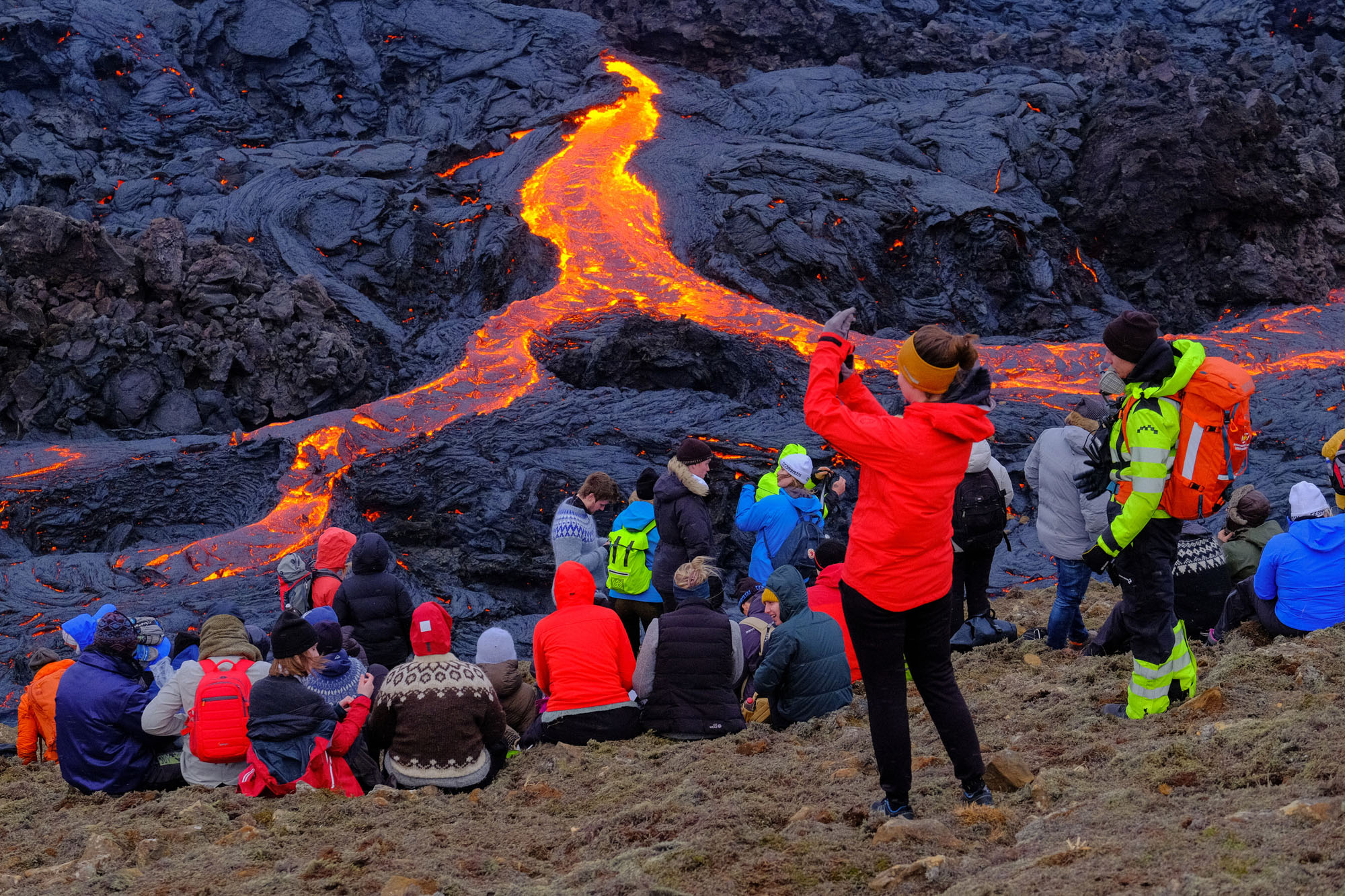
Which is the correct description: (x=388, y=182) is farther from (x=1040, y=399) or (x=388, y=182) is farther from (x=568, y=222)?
(x=1040, y=399)

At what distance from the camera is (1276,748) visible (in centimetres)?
455

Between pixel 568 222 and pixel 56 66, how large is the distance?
14697 millimetres

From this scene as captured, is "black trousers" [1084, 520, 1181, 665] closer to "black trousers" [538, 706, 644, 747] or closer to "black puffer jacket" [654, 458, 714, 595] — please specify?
"black trousers" [538, 706, 644, 747]

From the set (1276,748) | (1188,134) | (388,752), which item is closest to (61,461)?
(388,752)

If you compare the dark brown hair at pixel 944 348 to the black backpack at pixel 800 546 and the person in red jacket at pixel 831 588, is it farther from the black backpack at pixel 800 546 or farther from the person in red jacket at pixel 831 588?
the black backpack at pixel 800 546

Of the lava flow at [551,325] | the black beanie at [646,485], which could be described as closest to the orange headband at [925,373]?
the black beanie at [646,485]

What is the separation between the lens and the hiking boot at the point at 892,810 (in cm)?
464

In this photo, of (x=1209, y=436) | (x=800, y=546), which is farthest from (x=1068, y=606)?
(x=1209, y=436)

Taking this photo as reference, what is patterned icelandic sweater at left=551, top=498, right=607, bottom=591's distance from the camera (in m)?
8.99

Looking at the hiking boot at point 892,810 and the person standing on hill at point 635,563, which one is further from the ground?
the hiking boot at point 892,810

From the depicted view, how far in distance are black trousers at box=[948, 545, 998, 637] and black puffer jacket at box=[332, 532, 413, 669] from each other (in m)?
4.49

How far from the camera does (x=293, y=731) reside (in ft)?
20.1

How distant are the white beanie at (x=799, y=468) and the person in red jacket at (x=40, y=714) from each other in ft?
19.2

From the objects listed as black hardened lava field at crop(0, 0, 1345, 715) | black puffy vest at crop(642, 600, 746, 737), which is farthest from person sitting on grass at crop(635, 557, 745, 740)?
black hardened lava field at crop(0, 0, 1345, 715)
